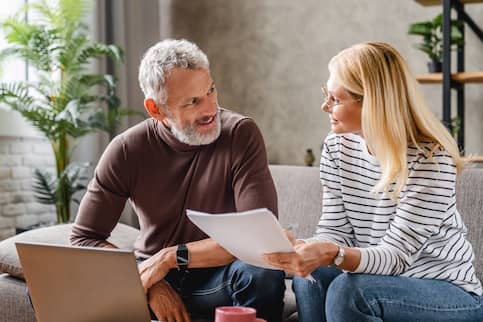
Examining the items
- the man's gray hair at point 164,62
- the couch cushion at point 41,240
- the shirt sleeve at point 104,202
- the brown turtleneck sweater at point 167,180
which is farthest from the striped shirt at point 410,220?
the couch cushion at point 41,240

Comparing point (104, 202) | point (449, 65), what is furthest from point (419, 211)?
A: point (449, 65)

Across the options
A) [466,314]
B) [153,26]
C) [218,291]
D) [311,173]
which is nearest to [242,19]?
[153,26]

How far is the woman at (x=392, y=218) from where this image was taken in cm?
Result: 171

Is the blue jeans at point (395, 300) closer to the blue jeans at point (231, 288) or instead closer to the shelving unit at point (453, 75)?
the blue jeans at point (231, 288)

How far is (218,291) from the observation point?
2027 mm

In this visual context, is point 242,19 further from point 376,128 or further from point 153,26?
point 376,128

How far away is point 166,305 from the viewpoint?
1.98 meters

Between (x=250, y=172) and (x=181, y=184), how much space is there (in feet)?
0.70

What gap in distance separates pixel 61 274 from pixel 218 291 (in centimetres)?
52

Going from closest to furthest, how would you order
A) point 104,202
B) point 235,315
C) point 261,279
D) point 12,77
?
point 235,315 < point 261,279 < point 104,202 < point 12,77

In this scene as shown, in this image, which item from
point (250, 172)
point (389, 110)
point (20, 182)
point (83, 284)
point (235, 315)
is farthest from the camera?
point (20, 182)

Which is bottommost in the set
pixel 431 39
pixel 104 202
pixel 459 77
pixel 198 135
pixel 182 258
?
pixel 182 258

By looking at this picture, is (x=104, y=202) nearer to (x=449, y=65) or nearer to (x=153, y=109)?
(x=153, y=109)

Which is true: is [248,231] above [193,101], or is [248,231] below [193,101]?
below
